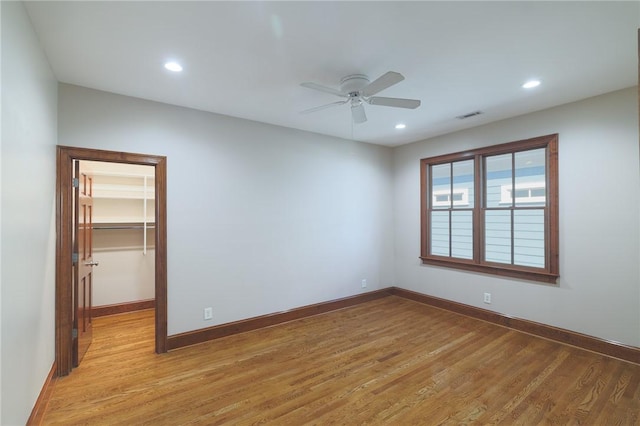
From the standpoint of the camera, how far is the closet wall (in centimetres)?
425

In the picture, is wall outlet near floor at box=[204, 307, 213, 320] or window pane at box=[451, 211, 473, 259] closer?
wall outlet near floor at box=[204, 307, 213, 320]

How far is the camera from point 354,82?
261 centimetres

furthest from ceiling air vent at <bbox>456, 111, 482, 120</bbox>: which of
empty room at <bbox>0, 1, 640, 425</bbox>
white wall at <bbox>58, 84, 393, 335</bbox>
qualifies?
white wall at <bbox>58, 84, 393, 335</bbox>

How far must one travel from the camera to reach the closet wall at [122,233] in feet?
13.9

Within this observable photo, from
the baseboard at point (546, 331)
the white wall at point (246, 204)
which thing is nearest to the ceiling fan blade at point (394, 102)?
the white wall at point (246, 204)

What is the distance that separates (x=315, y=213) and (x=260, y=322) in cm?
168

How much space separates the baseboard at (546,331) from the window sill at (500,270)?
53 centimetres

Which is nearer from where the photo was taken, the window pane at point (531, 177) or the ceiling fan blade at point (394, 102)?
the ceiling fan blade at point (394, 102)

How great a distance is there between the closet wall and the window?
4417mm

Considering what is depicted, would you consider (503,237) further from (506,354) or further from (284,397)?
(284,397)

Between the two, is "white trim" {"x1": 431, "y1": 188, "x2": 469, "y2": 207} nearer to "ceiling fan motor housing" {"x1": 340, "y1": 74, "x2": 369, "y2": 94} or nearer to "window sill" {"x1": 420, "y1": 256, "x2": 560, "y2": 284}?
"window sill" {"x1": 420, "y1": 256, "x2": 560, "y2": 284}

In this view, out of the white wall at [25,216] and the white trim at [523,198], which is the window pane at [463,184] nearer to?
the white trim at [523,198]

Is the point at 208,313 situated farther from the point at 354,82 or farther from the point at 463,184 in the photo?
the point at 463,184

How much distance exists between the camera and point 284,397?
7.79 ft
